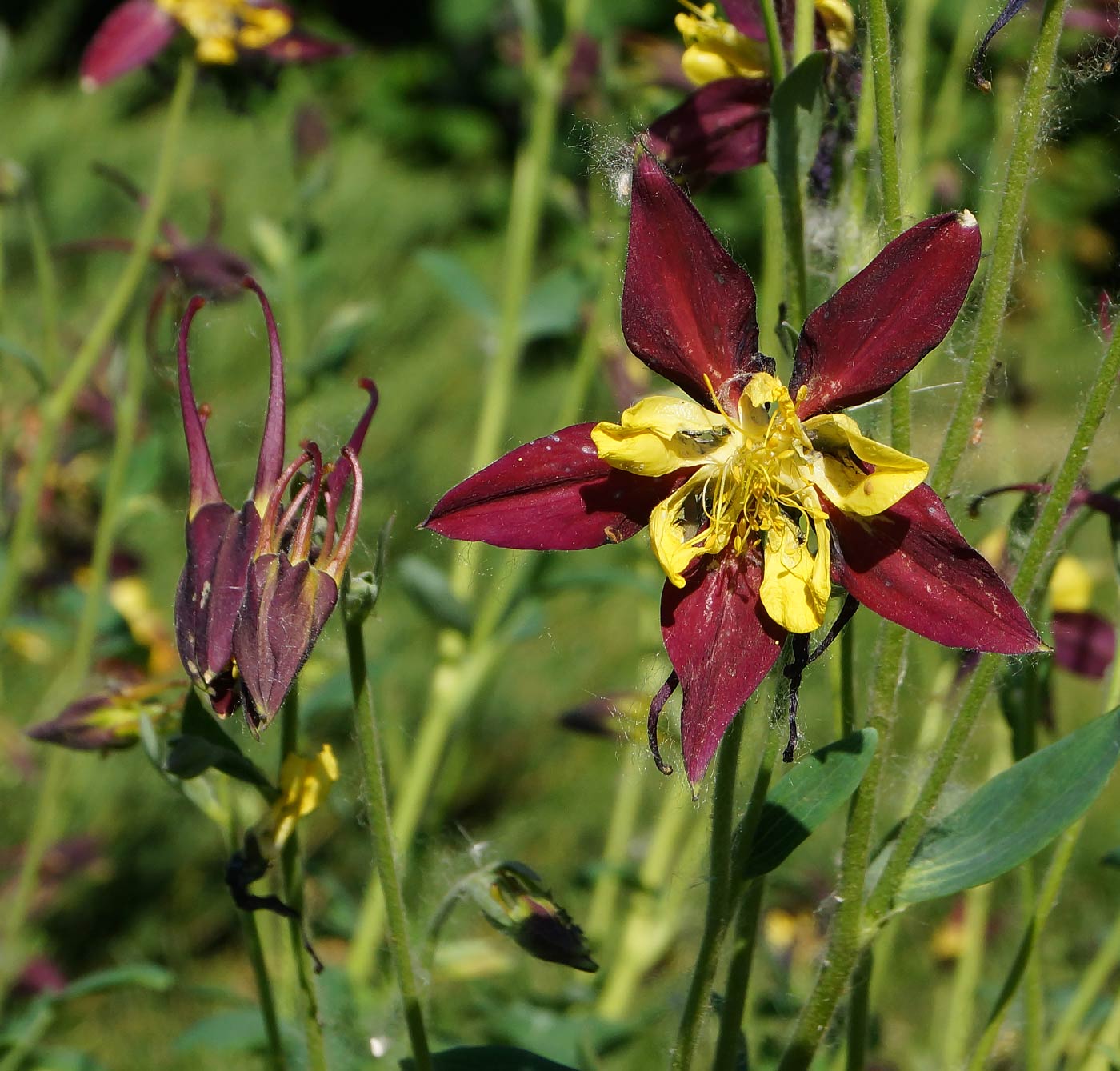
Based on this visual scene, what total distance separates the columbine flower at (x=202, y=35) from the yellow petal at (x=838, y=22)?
850 millimetres

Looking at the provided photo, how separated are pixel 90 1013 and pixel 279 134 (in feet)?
16.0

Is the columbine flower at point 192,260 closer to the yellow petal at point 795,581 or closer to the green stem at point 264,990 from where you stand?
the green stem at point 264,990

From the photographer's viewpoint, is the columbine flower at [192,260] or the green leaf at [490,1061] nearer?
the green leaf at [490,1061]

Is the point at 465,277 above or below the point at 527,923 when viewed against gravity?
below

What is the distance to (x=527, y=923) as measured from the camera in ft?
2.74

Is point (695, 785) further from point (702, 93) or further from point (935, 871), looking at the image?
point (702, 93)

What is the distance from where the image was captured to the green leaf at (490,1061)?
2.56ft

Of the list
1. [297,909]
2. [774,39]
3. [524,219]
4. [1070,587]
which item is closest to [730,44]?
[774,39]

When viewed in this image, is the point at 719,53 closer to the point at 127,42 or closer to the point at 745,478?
the point at 745,478

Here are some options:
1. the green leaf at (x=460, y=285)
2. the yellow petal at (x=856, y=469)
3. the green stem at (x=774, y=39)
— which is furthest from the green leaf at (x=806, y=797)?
the green leaf at (x=460, y=285)

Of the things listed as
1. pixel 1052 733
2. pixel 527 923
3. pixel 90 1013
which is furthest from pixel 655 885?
pixel 90 1013

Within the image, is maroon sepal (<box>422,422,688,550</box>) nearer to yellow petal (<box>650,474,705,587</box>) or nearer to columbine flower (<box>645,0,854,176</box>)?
yellow petal (<box>650,474,705,587</box>)

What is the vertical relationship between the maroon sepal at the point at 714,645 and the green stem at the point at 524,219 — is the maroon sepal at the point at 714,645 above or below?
above

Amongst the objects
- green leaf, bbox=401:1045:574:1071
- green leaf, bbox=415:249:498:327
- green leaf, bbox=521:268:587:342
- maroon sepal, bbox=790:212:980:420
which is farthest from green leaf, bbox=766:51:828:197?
green leaf, bbox=415:249:498:327
